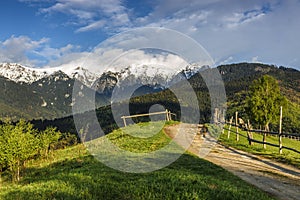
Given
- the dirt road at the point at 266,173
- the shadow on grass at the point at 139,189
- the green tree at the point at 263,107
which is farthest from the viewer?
the green tree at the point at 263,107

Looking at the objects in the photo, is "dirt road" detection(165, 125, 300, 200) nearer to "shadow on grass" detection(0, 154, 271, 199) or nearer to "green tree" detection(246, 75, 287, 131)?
"shadow on grass" detection(0, 154, 271, 199)

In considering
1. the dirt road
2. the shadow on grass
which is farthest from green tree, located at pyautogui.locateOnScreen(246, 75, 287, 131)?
the shadow on grass

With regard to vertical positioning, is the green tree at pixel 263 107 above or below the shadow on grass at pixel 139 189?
above

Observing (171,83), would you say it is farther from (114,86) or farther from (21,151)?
(21,151)

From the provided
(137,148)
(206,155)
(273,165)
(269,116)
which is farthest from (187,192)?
(269,116)

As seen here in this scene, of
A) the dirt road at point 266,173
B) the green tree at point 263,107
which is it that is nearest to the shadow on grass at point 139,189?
the dirt road at point 266,173

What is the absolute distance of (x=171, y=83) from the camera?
51.7ft

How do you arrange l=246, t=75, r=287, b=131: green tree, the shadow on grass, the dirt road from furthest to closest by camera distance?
l=246, t=75, r=287, b=131: green tree, the dirt road, the shadow on grass

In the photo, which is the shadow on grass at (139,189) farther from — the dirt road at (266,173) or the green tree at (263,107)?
the green tree at (263,107)

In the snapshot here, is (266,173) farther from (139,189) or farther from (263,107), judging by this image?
(263,107)

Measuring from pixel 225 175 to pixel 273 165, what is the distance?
5850mm

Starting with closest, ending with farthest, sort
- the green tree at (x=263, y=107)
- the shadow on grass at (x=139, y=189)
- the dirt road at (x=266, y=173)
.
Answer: the shadow on grass at (x=139, y=189)
the dirt road at (x=266, y=173)
the green tree at (x=263, y=107)

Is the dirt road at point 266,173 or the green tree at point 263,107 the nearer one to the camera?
the dirt road at point 266,173

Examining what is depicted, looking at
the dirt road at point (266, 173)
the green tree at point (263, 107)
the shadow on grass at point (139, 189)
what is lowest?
the dirt road at point (266, 173)
